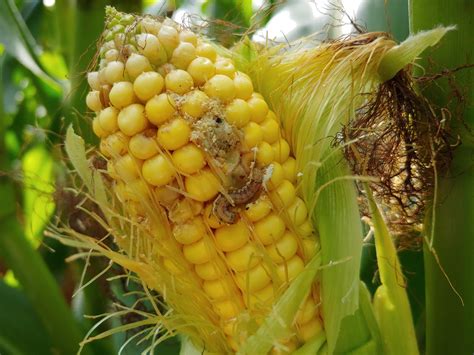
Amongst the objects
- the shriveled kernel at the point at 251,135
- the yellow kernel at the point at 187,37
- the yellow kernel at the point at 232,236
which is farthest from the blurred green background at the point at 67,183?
the yellow kernel at the point at 232,236

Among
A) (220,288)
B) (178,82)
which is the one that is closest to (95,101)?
(178,82)

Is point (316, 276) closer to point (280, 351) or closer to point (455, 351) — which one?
point (280, 351)

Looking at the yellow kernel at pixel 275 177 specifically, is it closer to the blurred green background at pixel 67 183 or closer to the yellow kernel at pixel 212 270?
the yellow kernel at pixel 212 270

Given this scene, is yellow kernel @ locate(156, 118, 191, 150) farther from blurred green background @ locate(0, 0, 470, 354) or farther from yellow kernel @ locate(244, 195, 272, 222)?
blurred green background @ locate(0, 0, 470, 354)

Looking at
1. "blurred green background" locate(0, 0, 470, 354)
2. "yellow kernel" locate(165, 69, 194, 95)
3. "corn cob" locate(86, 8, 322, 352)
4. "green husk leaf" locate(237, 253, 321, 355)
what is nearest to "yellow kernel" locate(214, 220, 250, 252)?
"corn cob" locate(86, 8, 322, 352)

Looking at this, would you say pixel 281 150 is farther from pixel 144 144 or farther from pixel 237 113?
pixel 144 144
